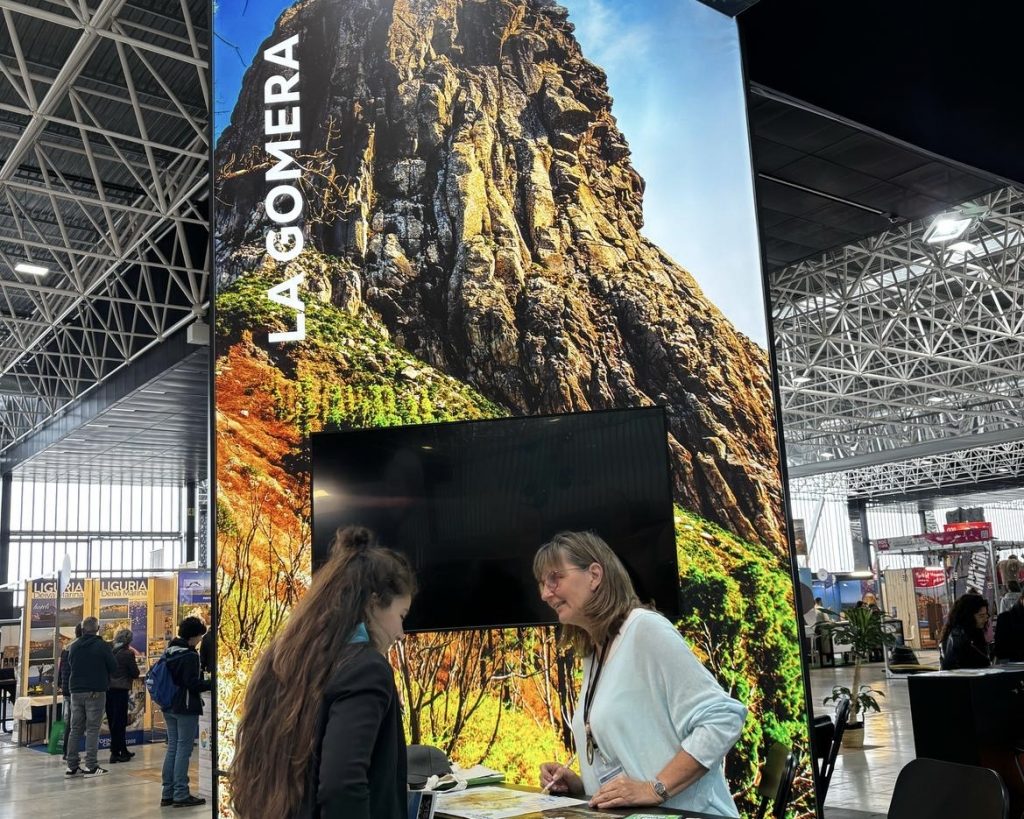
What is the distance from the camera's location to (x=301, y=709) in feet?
5.16

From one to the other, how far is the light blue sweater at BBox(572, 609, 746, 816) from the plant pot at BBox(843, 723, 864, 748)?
7.74 metres

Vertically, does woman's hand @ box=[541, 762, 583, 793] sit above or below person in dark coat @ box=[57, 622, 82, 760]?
above

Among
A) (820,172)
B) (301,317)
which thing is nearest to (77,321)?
(820,172)

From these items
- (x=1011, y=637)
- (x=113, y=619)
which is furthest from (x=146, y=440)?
(x=1011, y=637)

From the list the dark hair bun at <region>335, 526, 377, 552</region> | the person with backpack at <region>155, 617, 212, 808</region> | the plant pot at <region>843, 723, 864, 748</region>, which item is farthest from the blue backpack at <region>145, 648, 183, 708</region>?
the dark hair bun at <region>335, 526, 377, 552</region>

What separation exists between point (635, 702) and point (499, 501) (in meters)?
1.33

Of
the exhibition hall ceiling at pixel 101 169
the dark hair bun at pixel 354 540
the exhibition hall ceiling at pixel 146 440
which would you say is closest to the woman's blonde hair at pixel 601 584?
the dark hair bun at pixel 354 540

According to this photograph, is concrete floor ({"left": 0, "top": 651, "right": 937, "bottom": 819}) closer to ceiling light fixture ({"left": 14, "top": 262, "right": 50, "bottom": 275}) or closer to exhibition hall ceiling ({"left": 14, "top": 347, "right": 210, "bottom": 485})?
exhibition hall ceiling ({"left": 14, "top": 347, "right": 210, "bottom": 485})

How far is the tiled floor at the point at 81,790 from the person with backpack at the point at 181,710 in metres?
0.19

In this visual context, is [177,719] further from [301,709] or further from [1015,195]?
[1015,195]

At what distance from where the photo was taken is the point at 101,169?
39.4 ft

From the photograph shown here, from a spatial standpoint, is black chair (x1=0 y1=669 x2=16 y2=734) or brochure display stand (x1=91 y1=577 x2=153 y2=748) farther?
black chair (x1=0 y1=669 x2=16 y2=734)

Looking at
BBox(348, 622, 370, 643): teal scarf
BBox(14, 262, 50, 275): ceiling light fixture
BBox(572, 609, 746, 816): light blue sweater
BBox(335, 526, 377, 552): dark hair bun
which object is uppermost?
BBox(14, 262, 50, 275): ceiling light fixture

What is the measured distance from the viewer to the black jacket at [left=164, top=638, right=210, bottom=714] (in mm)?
7848
